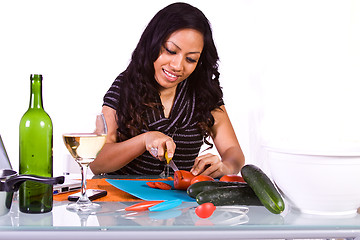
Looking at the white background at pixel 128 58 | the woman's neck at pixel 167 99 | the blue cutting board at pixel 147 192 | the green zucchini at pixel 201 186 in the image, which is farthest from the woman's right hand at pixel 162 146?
the white background at pixel 128 58

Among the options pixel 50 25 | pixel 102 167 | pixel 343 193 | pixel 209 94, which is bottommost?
pixel 102 167

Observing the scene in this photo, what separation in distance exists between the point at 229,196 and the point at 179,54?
116 centimetres

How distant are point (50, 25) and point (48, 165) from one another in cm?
378

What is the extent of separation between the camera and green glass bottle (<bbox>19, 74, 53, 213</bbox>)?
1.00 metres

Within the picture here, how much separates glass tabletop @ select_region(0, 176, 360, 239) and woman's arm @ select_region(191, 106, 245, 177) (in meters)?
0.57

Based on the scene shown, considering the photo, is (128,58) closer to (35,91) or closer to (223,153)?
(223,153)

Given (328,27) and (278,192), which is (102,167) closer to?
(278,192)

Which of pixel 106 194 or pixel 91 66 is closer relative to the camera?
pixel 106 194

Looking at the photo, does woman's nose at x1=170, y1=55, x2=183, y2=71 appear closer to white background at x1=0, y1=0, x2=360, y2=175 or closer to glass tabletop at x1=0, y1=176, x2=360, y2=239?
glass tabletop at x1=0, y1=176, x2=360, y2=239

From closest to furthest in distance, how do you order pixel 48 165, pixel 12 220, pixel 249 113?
pixel 12 220 < pixel 48 165 < pixel 249 113

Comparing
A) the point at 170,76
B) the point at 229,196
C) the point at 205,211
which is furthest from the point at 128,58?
the point at 205,211

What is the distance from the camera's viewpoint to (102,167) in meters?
2.01

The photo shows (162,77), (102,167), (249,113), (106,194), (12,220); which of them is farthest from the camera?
(249,113)

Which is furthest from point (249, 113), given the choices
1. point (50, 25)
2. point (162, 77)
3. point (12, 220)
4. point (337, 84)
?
point (12, 220)
